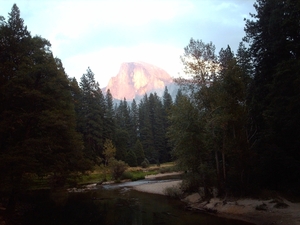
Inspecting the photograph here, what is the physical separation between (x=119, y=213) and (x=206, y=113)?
9.68m

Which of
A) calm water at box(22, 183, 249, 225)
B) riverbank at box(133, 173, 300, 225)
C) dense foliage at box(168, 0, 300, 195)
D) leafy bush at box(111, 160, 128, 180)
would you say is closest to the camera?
riverbank at box(133, 173, 300, 225)

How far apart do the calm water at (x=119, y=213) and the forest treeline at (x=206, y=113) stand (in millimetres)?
2492

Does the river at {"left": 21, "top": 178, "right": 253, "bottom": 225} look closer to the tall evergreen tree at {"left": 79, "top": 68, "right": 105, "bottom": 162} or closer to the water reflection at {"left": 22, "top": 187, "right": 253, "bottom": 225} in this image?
the water reflection at {"left": 22, "top": 187, "right": 253, "bottom": 225}

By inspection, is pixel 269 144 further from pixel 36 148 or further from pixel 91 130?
pixel 91 130

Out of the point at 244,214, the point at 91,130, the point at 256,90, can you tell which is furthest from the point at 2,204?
the point at 91,130

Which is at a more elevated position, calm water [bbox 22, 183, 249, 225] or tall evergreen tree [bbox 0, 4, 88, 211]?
tall evergreen tree [bbox 0, 4, 88, 211]

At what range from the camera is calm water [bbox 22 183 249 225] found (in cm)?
1542

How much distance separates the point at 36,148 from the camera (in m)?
15.5

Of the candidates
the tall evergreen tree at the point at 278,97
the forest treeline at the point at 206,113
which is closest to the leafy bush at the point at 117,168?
the forest treeline at the point at 206,113

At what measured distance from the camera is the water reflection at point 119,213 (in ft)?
50.7

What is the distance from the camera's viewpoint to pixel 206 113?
19.5 meters

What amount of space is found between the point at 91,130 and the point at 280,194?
145 feet

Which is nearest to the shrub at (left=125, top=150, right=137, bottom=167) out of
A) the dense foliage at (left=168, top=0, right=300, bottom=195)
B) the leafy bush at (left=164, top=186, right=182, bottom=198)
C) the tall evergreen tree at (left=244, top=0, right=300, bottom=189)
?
the leafy bush at (left=164, top=186, right=182, bottom=198)

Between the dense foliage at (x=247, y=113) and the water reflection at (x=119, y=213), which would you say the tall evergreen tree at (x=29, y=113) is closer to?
the water reflection at (x=119, y=213)
